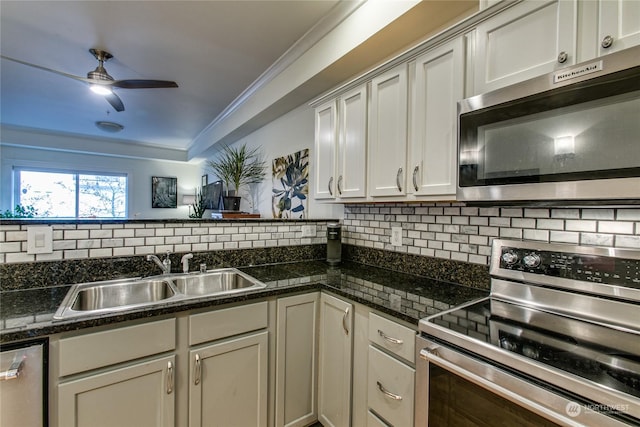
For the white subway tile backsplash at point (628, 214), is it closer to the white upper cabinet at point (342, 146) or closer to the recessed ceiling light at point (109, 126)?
the white upper cabinet at point (342, 146)

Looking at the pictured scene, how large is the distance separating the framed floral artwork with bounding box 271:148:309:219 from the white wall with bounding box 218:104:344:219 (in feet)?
0.25

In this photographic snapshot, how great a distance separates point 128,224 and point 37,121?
16.4 feet

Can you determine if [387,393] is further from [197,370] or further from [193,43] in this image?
[193,43]

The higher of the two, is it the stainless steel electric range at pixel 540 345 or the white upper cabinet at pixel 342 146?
the white upper cabinet at pixel 342 146

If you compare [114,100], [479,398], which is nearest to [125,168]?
[114,100]

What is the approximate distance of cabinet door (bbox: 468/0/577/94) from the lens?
3.10 ft

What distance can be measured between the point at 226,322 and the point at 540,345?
1.19 meters

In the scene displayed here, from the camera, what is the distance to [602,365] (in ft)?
2.39

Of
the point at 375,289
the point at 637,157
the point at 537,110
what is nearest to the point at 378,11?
the point at 537,110

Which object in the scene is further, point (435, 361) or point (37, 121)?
point (37, 121)

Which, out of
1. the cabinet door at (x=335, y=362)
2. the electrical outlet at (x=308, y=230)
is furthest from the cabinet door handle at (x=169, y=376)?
the electrical outlet at (x=308, y=230)

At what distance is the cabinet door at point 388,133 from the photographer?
4.83ft

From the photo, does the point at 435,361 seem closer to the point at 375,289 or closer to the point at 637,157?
the point at 375,289

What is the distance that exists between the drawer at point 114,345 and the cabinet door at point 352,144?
1.16m
